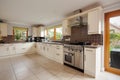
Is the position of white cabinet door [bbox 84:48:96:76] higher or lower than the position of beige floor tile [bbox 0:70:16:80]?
higher

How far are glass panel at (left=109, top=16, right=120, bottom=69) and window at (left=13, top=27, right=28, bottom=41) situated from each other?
5.85 metres

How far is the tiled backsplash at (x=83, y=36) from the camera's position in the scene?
2918 millimetres

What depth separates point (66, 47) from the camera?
3322 millimetres

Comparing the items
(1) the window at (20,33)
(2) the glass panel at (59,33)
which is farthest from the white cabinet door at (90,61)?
(1) the window at (20,33)

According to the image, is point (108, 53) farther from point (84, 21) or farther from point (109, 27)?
point (84, 21)

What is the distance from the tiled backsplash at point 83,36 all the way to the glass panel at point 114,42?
0.41m

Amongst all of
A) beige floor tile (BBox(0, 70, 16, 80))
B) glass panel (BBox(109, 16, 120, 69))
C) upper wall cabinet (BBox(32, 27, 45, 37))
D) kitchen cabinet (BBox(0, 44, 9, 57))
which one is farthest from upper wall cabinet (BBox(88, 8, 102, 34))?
kitchen cabinet (BBox(0, 44, 9, 57))

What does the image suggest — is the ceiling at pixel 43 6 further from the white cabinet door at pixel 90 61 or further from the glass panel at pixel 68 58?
the glass panel at pixel 68 58

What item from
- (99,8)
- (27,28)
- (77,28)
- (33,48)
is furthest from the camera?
(27,28)

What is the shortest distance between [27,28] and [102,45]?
5655 millimetres

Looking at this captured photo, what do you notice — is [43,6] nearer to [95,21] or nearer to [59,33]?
[95,21]

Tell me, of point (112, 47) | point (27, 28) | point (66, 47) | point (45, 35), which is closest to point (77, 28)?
point (66, 47)

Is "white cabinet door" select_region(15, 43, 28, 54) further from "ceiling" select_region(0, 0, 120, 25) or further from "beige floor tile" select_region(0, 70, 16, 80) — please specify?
"beige floor tile" select_region(0, 70, 16, 80)

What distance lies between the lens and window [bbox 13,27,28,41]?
5.96 meters
